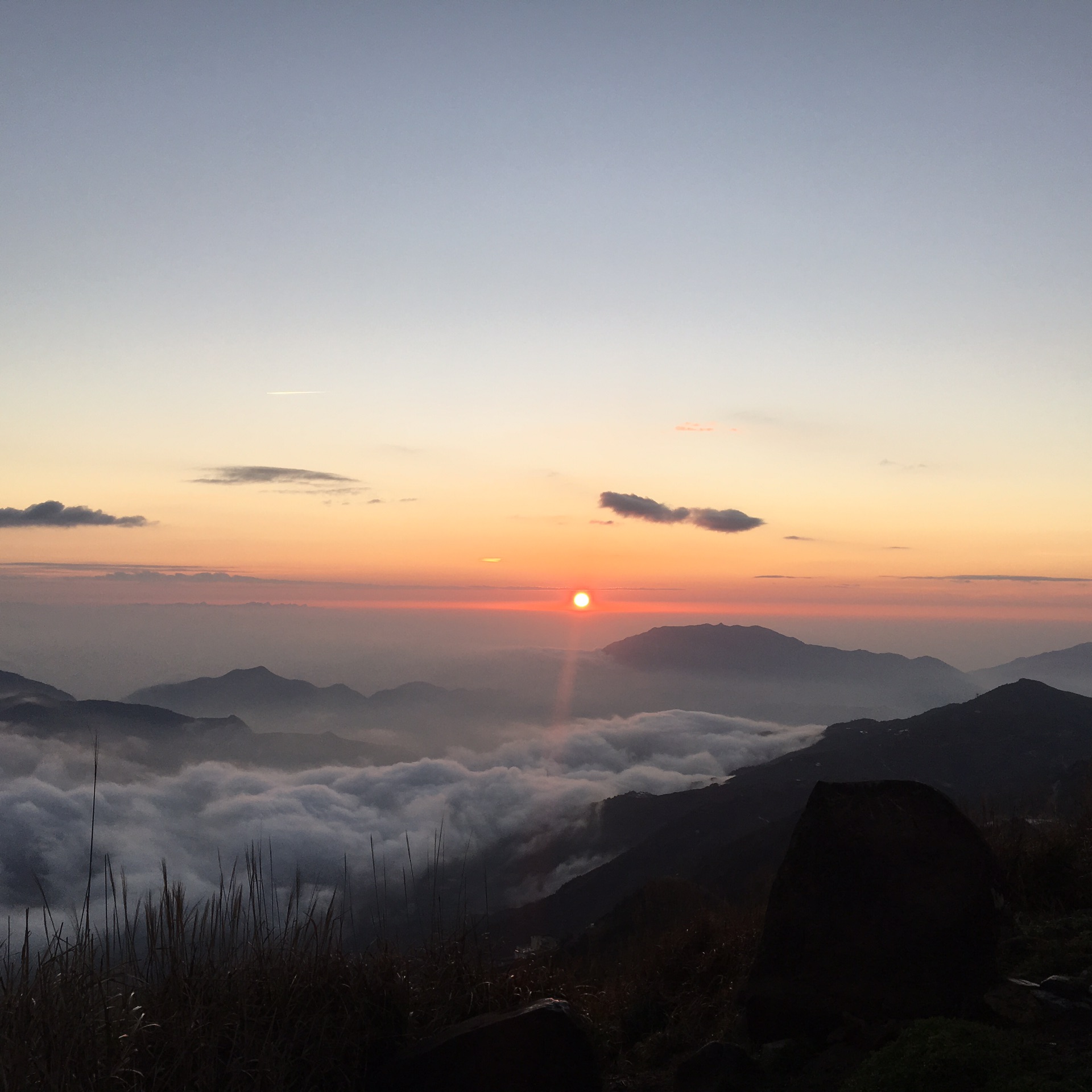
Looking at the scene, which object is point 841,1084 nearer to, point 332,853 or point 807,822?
point 807,822

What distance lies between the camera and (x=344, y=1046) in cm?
646

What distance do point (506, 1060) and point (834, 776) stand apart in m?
97.5

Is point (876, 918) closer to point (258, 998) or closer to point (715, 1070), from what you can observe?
point (715, 1070)

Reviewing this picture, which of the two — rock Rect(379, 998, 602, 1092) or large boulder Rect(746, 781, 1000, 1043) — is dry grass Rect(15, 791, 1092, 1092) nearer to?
rock Rect(379, 998, 602, 1092)

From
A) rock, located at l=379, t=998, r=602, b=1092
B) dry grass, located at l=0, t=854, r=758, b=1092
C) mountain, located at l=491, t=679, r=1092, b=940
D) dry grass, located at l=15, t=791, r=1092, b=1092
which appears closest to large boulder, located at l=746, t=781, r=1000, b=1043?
dry grass, located at l=15, t=791, r=1092, b=1092

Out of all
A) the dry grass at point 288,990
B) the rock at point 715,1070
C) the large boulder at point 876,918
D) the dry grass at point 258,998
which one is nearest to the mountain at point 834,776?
the dry grass at point 288,990

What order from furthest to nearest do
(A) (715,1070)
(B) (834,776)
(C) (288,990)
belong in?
(B) (834,776) → (C) (288,990) → (A) (715,1070)

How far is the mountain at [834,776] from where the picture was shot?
80.2m

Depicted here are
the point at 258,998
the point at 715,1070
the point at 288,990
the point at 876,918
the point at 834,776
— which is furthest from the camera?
the point at 834,776

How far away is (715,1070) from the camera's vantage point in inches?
242

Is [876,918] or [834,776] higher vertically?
[876,918]

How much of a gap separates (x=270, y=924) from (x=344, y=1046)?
1.38 metres

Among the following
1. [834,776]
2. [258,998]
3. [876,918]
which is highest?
[876,918]

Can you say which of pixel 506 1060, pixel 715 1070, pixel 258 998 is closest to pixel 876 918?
pixel 715 1070
